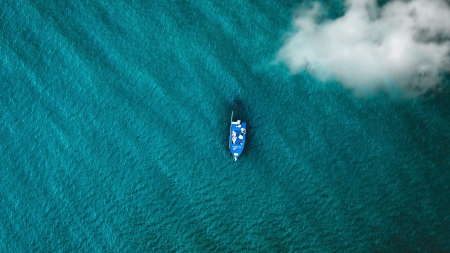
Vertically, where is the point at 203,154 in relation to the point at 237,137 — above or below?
below

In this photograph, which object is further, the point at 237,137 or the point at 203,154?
the point at 203,154

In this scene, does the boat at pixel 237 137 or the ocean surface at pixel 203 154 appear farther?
the ocean surface at pixel 203 154

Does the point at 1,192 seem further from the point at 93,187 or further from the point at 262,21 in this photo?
the point at 262,21

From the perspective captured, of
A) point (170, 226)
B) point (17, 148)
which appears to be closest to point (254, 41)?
point (170, 226)

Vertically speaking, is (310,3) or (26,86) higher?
(310,3)

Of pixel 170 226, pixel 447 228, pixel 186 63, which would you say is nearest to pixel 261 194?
pixel 170 226

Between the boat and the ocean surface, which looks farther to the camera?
the ocean surface

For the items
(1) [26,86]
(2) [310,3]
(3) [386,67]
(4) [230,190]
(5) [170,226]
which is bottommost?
(5) [170,226]

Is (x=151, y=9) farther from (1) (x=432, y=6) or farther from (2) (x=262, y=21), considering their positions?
(1) (x=432, y=6)
